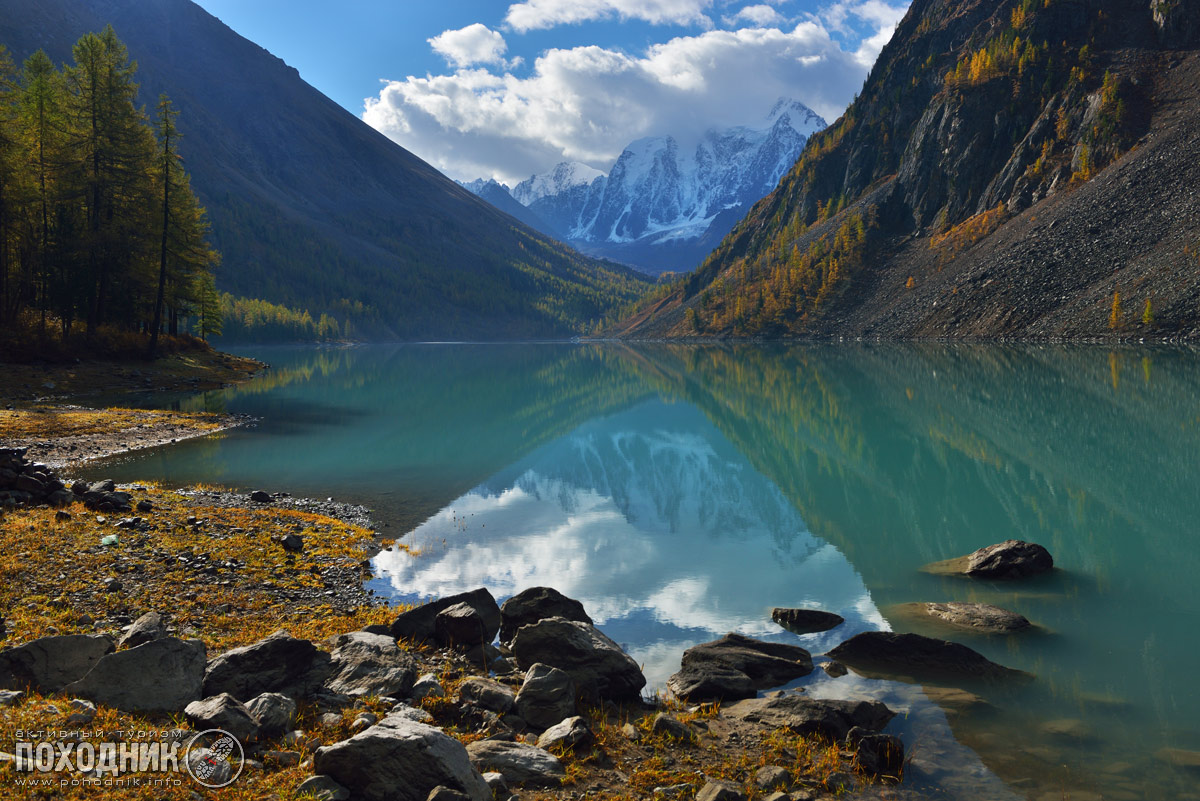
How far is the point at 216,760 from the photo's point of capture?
717 cm

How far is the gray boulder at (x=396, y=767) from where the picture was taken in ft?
22.6

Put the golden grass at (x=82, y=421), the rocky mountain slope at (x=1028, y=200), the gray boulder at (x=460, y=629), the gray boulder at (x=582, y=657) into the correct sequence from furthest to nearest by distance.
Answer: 1. the rocky mountain slope at (x=1028, y=200)
2. the golden grass at (x=82, y=421)
3. the gray boulder at (x=460, y=629)
4. the gray boulder at (x=582, y=657)

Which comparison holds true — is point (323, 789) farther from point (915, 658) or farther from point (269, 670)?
point (915, 658)

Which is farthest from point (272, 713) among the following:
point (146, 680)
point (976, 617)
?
point (976, 617)

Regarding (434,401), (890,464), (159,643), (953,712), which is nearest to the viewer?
(159,643)

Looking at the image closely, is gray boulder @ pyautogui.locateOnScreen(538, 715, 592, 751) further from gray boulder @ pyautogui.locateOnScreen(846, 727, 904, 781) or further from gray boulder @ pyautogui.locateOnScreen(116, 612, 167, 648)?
gray boulder @ pyautogui.locateOnScreen(116, 612, 167, 648)

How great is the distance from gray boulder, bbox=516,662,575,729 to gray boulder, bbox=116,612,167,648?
5.24m

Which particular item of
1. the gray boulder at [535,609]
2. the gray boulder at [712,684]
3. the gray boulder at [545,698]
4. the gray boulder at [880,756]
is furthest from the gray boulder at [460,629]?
the gray boulder at [880,756]

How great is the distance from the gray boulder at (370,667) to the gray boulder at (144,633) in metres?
2.43

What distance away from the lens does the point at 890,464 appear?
30.7 m

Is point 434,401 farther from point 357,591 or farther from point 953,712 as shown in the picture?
point 953,712

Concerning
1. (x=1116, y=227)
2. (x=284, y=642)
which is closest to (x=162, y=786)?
(x=284, y=642)

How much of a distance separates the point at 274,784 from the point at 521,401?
57.3 m

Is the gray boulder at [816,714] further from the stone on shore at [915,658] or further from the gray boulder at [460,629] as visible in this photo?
the gray boulder at [460,629]
